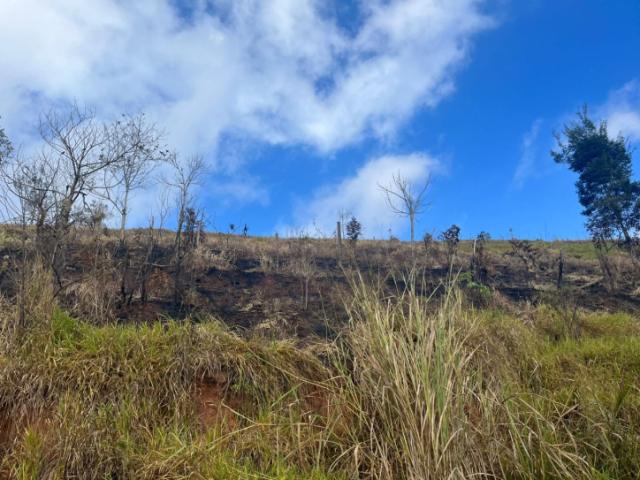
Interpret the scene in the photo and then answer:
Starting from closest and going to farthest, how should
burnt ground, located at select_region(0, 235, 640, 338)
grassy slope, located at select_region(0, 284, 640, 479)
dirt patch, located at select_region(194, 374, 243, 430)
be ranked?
grassy slope, located at select_region(0, 284, 640, 479) < dirt patch, located at select_region(194, 374, 243, 430) < burnt ground, located at select_region(0, 235, 640, 338)

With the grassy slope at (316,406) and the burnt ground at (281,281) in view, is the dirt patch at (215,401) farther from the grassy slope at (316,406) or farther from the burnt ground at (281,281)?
the burnt ground at (281,281)

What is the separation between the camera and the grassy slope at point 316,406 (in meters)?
2.90

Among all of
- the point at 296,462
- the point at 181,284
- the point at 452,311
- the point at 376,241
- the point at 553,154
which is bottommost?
the point at 296,462

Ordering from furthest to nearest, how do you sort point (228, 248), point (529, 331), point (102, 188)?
point (228, 248)
point (102, 188)
point (529, 331)

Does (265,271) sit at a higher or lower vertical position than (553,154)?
lower

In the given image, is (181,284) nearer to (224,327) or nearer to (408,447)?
(224,327)

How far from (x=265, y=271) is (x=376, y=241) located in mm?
8596

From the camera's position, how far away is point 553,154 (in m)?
23.8

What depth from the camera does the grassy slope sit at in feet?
9.52

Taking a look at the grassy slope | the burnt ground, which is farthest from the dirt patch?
the burnt ground

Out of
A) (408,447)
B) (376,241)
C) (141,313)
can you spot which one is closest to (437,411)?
(408,447)

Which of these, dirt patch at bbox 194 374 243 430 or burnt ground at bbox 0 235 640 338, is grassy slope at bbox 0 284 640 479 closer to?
dirt patch at bbox 194 374 243 430

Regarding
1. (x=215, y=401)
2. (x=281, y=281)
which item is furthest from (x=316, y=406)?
(x=281, y=281)

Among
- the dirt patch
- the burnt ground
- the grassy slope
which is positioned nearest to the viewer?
the grassy slope
